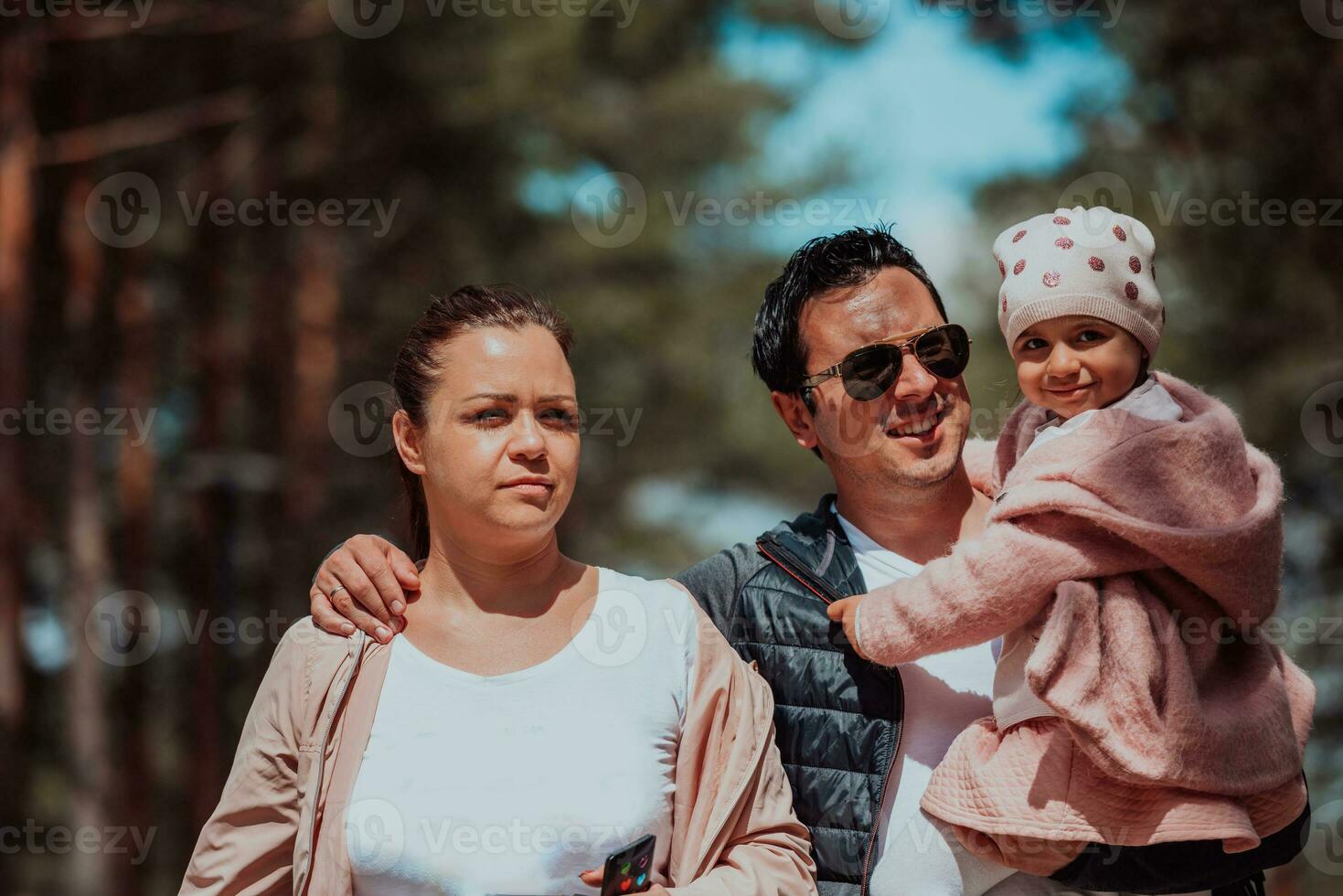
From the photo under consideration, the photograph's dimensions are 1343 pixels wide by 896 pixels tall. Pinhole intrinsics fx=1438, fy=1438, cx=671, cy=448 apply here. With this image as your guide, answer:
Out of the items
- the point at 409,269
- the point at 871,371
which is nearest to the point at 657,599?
the point at 871,371

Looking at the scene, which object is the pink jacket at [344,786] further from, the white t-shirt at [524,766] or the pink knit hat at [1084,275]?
the pink knit hat at [1084,275]

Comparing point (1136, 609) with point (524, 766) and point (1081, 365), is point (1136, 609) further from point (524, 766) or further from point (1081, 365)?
point (524, 766)

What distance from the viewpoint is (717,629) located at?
336 centimetres

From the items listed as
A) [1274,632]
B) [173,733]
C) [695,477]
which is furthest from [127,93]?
[1274,632]

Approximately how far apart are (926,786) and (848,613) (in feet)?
1.37

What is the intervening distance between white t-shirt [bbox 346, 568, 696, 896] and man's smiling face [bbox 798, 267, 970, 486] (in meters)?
0.73

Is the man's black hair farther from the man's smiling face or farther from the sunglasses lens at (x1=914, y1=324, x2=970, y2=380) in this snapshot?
the sunglasses lens at (x1=914, y1=324, x2=970, y2=380)

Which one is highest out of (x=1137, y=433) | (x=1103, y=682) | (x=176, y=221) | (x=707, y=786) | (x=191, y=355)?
(x=176, y=221)

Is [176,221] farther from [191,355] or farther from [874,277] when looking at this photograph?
[874,277]

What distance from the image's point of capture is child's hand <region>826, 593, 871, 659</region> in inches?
125

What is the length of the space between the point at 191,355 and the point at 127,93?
3.87 metres

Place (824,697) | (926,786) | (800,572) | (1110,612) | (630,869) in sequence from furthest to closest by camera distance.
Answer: (800,572) → (824,697) → (926,786) → (1110,612) → (630,869)

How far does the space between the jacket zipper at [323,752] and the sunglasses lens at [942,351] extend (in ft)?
4.95

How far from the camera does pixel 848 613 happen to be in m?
3.23
